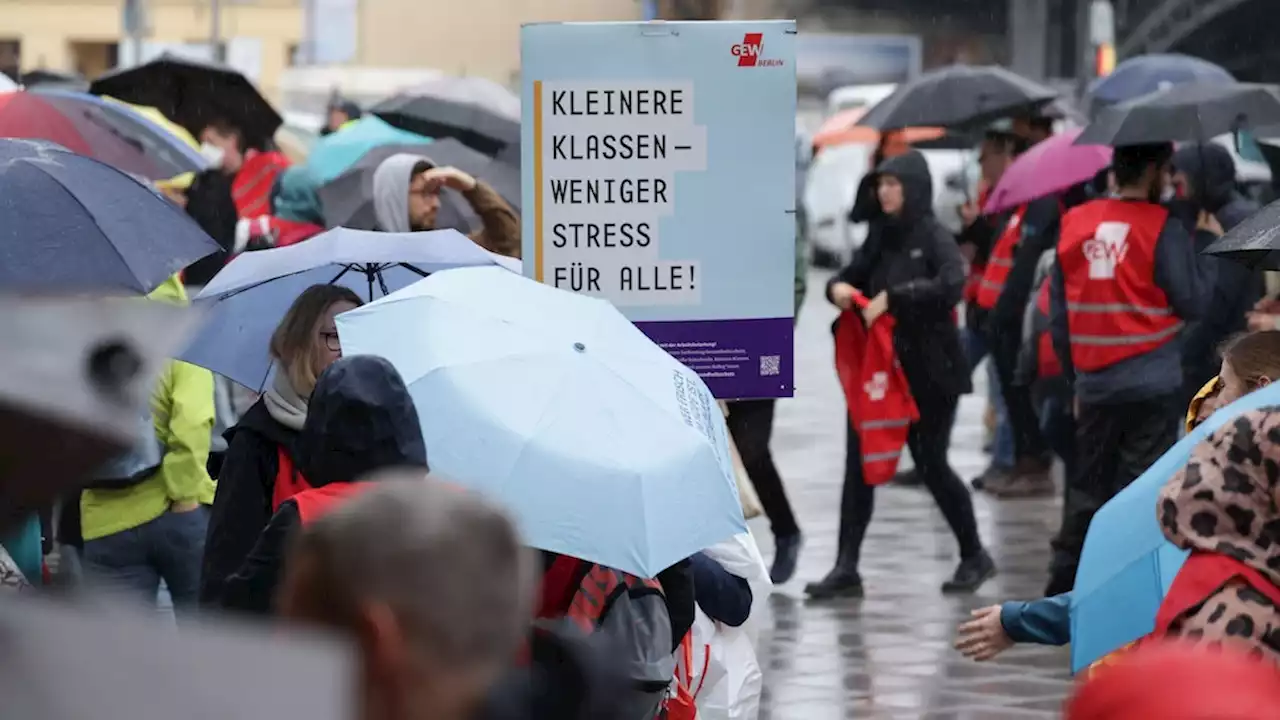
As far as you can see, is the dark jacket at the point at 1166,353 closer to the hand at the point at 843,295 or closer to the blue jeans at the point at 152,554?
the hand at the point at 843,295

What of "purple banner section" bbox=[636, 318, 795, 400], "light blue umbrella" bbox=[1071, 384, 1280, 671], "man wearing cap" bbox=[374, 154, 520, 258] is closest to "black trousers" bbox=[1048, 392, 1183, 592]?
"man wearing cap" bbox=[374, 154, 520, 258]

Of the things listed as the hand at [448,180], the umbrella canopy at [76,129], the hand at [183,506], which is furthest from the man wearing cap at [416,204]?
the hand at [183,506]

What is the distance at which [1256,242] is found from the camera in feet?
20.6

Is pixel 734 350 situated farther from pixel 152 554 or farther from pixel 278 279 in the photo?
pixel 152 554

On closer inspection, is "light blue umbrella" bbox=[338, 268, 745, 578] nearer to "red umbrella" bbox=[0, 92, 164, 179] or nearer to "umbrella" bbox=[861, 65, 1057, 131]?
"red umbrella" bbox=[0, 92, 164, 179]

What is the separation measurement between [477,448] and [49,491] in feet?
8.41

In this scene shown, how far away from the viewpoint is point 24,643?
6.04 feet

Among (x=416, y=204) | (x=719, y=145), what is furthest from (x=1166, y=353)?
(x=719, y=145)

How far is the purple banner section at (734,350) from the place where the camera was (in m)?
6.43

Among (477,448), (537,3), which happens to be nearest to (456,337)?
(477,448)

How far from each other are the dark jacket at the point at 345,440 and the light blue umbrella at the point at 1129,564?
1193 mm

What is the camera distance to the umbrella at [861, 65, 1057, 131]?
1520cm

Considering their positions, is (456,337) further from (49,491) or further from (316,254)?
(49,491)

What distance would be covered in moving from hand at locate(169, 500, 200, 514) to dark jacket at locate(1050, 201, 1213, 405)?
4.00 meters
